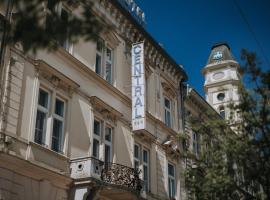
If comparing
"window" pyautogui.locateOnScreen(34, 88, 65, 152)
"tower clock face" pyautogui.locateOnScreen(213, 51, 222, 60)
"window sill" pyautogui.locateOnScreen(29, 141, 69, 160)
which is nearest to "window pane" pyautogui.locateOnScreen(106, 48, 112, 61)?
"window" pyautogui.locateOnScreen(34, 88, 65, 152)

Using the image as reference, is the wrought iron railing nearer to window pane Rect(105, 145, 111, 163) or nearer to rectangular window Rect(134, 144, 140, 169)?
window pane Rect(105, 145, 111, 163)

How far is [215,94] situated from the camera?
4747cm

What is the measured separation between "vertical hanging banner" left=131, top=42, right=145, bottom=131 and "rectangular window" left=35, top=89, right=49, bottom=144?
5062 millimetres

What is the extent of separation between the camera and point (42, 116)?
15602 millimetres

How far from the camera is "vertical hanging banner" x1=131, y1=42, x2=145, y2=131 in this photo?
1980 centimetres

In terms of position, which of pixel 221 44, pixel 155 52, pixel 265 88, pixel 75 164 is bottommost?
pixel 75 164

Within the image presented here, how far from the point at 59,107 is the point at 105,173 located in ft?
9.55

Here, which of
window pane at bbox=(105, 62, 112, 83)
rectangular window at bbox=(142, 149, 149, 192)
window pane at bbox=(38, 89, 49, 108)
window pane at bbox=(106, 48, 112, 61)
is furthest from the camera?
window pane at bbox=(106, 48, 112, 61)

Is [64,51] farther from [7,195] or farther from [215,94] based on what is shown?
[215,94]

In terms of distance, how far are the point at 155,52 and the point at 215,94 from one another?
77.8 ft

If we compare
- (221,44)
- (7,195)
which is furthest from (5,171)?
(221,44)

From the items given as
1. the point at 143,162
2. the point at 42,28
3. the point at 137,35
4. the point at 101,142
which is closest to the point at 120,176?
the point at 101,142

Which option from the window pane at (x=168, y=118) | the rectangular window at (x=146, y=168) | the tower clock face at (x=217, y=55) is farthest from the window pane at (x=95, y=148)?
the tower clock face at (x=217, y=55)

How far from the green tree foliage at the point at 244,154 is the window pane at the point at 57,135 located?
5614mm
